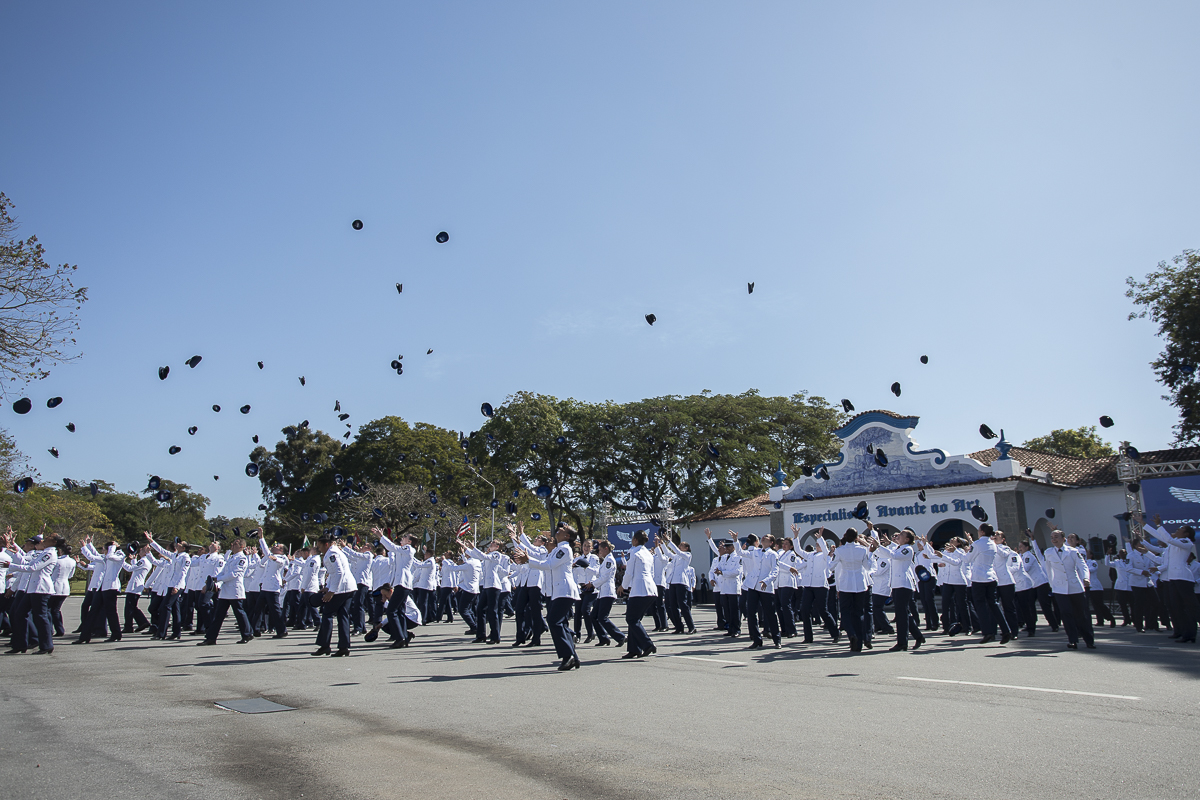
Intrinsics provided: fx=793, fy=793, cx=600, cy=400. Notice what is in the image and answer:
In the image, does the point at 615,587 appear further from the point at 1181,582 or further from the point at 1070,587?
the point at 1181,582

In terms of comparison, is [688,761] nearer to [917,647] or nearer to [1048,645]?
[917,647]

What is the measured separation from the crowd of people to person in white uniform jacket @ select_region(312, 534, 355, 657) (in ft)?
0.08

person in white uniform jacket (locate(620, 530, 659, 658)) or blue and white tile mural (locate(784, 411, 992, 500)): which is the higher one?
blue and white tile mural (locate(784, 411, 992, 500))

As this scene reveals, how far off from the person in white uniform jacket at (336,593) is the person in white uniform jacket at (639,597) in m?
4.13

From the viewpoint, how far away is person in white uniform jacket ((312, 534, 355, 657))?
11633mm

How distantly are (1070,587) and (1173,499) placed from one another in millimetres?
14459

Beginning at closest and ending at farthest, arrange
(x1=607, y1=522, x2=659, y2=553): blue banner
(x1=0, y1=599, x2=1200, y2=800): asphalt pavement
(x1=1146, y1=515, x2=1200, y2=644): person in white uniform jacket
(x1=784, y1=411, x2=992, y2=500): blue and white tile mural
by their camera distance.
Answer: (x1=0, y1=599, x2=1200, y2=800): asphalt pavement, (x1=1146, y1=515, x2=1200, y2=644): person in white uniform jacket, (x1=784, y1=411, x2=992, y2=500): blue and white tile mural, (x1=607, y1=522, x2=659, y2=553): blue banner

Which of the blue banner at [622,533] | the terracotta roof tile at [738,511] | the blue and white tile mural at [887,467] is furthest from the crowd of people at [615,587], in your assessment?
the terracotta roof tile at [738,511]

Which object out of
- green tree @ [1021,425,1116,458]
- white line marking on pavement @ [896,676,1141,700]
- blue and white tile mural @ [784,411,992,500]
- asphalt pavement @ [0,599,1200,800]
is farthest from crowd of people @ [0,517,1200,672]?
green tree @ [1021,425,1116,458]

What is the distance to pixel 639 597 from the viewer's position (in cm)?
1163

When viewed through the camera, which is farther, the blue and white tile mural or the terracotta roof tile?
→ the terracotta roof tile

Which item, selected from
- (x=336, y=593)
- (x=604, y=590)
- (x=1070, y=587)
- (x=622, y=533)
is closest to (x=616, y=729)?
(x=336, y=593)

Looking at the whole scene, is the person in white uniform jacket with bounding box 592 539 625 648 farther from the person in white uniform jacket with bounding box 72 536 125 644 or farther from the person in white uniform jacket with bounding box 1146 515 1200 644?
the person in white uniform jacket with bounding box 1146 515 1200 644

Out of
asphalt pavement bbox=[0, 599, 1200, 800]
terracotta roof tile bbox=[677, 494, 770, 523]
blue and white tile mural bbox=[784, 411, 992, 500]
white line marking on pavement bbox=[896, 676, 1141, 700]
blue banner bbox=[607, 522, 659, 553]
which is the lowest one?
white line marking on pavement bbox=[896, 676, 1141, 700]
